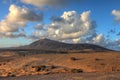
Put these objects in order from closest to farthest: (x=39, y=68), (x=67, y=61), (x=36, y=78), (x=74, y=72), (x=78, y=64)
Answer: (x=36, y=78) → (x=74, y=72) → (x=39, y=68) → (x=78, y=64) → (x=67, y=61)

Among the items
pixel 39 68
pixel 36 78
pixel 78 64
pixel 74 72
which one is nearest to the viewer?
pixel 36 78

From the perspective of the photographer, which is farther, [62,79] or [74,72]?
[74,72]

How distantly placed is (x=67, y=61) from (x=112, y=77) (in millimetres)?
24239

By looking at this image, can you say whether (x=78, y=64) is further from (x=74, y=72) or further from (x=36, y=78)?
(x=36, y=78)

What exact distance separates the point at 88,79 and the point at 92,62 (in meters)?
20.2

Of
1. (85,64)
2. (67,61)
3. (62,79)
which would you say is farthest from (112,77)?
(67,61)

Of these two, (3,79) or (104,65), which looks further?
(104,65)

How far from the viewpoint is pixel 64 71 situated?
52.4 m

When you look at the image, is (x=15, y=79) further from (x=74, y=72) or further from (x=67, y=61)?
(x=67, y=61)

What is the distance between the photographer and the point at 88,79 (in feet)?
134

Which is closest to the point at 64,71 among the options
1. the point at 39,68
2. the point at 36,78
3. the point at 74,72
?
the point at 74,72

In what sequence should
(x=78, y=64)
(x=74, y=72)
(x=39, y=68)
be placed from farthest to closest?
(x=78, y=64)
(x=39, y=68)
(x=74, y=72)

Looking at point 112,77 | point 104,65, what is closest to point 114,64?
point 104,65

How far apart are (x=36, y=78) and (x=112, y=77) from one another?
35.0 feet
